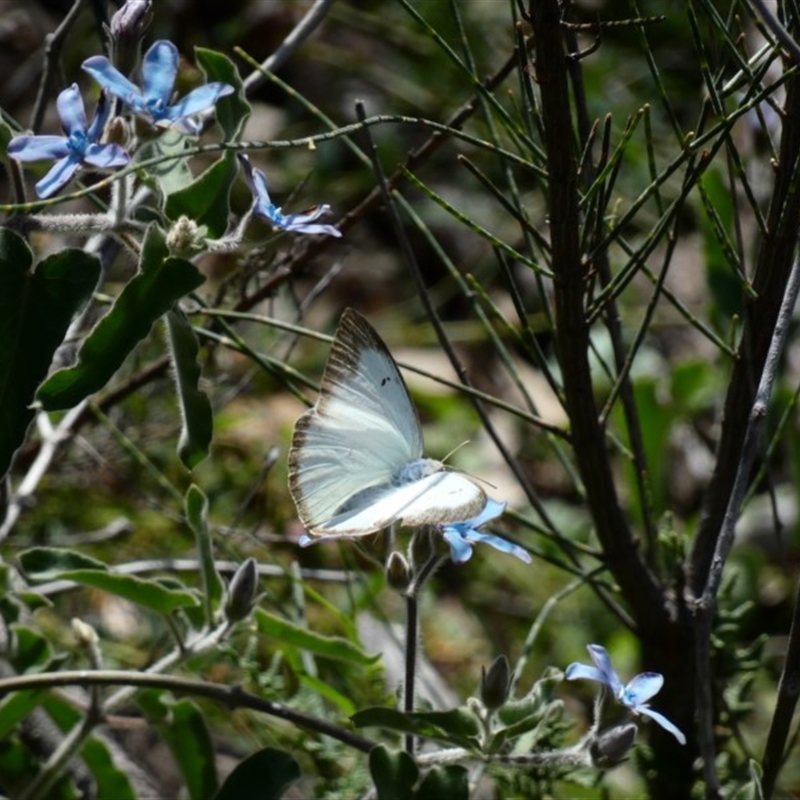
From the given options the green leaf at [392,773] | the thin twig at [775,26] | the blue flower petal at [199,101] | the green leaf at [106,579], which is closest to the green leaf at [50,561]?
the green leaf at [106,579]

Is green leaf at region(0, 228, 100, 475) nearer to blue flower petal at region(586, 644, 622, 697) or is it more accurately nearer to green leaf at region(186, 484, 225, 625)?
green leaf at region(186, 484, 225, 625)

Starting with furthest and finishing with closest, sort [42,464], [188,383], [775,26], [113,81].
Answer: [42,464]
[188,383]
[113,81]
[775,26]

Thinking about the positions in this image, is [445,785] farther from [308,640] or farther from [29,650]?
[29,650]

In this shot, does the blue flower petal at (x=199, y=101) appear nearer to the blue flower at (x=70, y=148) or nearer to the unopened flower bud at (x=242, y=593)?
the blue flower at (x=70, y=148)

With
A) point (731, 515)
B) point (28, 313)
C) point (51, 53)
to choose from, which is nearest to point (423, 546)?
point (731, 515)

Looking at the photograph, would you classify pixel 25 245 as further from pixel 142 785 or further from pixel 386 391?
pixel 142 785
